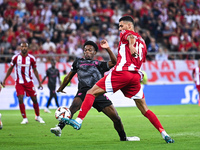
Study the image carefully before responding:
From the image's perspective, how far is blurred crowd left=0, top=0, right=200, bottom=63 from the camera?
920 inches

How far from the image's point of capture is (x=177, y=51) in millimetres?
26609

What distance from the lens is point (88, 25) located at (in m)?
26.1

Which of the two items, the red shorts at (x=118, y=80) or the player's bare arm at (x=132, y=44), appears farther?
the red shorts at (x=118, y=80)

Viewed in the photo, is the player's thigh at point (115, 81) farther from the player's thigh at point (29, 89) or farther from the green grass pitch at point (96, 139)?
the player's thigh at point (29, 89)

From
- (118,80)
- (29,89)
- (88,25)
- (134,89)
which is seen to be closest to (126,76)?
(118,80)

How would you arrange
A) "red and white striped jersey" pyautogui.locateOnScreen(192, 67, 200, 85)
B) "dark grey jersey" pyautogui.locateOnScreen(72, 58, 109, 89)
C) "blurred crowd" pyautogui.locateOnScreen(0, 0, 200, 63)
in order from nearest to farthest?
1. "dark grey jersey" pyautogui.locateOnScreen(72, 58, 109, 89)
2. "red and white striped jersey" pyautogui.locateOnScreen(192, 67, 200, 85)
3. "blurred crowd" pyautogui.locateOnScreen(0, 0, 200, 63)

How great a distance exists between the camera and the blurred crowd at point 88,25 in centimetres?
2338

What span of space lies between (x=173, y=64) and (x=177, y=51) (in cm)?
291

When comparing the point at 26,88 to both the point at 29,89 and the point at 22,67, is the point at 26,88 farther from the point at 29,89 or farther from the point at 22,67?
the point at 22,67

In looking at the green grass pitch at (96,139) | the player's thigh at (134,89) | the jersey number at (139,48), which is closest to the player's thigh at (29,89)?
the green grass pitch at (96,139)

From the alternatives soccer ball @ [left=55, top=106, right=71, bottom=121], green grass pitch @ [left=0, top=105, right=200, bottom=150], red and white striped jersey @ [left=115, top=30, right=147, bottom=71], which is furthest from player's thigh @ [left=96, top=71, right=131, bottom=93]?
green grass pitch @ [left=0, top=105, right=200, bottom=150]

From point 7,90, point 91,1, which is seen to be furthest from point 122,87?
point 91,1

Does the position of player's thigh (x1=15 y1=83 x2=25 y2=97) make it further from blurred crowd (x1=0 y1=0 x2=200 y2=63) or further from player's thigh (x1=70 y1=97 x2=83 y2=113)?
blurred crowd (x1=0 y1=0 x2=200 y2=63)

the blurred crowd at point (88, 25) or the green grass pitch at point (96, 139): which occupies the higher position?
the blurred crowd at point (88, 25)
